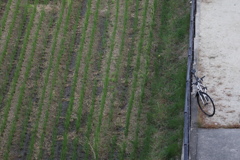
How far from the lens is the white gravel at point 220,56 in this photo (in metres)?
13.4

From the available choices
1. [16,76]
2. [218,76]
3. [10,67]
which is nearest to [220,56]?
[218,76]

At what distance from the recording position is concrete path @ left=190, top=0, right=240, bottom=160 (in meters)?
12.4

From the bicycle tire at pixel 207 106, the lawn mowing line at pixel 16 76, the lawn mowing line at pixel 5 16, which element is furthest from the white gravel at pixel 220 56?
the lawn mowing line at pixel 5 16

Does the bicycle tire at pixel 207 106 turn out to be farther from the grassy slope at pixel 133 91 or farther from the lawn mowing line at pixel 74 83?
the lawn mowing line at pixel 74 83

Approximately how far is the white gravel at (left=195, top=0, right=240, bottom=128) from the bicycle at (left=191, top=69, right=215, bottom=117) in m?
0.16

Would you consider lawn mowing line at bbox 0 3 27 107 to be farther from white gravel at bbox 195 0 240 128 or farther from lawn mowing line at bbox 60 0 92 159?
white gravel at bbox 195 0 240 128

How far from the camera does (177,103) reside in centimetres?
1443

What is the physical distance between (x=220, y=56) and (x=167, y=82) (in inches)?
66.6

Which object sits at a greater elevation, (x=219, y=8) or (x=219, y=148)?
(x=219, y=8)

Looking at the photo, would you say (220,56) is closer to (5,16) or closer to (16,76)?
(16,76)

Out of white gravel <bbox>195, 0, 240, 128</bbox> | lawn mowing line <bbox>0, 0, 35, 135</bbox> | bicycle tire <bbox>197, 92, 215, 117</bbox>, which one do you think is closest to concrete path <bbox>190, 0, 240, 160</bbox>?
white gravel <bbox>195, 0, 240, 128</bbox>

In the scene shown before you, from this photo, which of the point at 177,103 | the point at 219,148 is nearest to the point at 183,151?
the point at 219,148

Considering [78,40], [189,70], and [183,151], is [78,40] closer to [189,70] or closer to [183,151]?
[189,70]

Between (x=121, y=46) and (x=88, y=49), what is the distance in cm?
106
